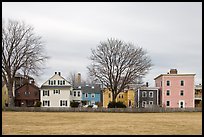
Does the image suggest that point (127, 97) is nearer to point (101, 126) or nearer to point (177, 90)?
point (177, 90)

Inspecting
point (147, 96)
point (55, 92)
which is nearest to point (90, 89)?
point (55, 92)

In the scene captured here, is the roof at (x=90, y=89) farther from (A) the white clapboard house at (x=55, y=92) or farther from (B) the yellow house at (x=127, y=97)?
(A) the white clapboard house at (x=55, y=92)

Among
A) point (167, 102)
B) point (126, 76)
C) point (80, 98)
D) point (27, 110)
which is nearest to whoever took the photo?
point (27, 110)

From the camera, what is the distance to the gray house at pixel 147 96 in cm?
6581

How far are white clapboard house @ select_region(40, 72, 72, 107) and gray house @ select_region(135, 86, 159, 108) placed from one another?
15.6m

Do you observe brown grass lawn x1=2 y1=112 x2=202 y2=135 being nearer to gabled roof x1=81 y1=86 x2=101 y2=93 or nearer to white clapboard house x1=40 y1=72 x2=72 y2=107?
white clapboard house x1=40 y1=72 x2=72 y2=107

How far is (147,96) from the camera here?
6619 centimetres

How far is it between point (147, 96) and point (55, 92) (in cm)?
2044

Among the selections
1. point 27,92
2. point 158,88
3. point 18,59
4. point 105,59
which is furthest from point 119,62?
point 27,92

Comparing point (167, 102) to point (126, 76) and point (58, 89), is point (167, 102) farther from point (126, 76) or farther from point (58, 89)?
point (58, 89)

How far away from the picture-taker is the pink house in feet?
202

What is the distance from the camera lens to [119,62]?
57.7 meters

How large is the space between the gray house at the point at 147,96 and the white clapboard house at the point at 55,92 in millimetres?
15607

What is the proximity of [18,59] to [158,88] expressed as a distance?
30.8 meters
